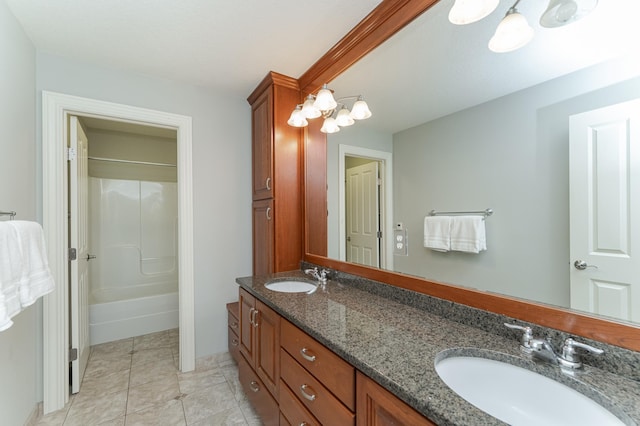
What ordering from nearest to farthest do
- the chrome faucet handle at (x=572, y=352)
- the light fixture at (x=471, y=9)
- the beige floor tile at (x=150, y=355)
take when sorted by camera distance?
the chrome faucet handle at (x=572, y=352) < the light fixture at (x=471, y=9) < the beige floor tile at (x=150, y=355)

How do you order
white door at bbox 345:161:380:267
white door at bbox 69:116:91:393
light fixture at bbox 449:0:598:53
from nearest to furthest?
light fixture at bbox 449:0:598:53
white door at bbox 345:161:380:267
white door at bbox 69:116:91:393

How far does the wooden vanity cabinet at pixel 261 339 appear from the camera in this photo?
1.33 m

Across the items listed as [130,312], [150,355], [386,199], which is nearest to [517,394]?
[386,199]

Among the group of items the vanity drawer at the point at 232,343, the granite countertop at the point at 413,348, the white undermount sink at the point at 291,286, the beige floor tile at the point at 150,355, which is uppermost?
the granite countertop at the point at 413,348

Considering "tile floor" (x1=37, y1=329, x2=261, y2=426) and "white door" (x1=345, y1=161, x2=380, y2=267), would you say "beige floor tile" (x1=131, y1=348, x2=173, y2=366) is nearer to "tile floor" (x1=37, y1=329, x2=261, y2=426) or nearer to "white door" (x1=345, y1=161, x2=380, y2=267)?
"tile floor" (x1=37, y1=329, x2=261, y2=426)

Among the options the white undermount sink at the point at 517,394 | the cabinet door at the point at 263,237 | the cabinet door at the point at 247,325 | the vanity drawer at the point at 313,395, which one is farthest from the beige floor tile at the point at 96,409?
the white undermount sink at the point at 517,394

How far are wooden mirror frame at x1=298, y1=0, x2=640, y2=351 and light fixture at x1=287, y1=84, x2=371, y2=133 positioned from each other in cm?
16

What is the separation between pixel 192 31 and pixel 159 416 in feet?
7.80

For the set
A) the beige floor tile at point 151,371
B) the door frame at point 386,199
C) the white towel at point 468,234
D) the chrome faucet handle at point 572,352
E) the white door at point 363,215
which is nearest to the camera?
the chrome faucet handle at point 572,352

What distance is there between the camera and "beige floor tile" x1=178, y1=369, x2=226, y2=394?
6.41 feet

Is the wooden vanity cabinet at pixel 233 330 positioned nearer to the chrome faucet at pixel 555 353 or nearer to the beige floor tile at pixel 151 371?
the beige floor tile at pixel 151 371

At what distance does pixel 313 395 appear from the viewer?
100 centimetres

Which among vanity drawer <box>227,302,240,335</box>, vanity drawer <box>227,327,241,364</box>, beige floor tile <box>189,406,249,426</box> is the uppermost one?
vanity drawer <box>227,302,240,335</box>

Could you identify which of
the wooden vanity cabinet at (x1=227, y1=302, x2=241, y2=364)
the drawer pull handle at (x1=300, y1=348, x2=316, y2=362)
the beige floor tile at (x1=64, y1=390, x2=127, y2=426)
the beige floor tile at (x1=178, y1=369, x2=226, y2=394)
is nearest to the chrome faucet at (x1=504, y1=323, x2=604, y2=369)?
the drawer pull handle at (x1=300, y1=348, x2=316, y2=362)
